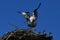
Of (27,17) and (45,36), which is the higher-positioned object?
(27,17)

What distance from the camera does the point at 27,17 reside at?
109 ft

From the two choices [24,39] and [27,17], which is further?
[27,17]

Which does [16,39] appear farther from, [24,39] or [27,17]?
[27,17]

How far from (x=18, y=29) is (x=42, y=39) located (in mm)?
1455

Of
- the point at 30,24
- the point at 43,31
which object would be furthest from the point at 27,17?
the point at 43,31

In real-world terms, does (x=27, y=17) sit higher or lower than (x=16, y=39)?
higher

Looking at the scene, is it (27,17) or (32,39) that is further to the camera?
(27,17)

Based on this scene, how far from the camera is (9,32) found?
3055cm

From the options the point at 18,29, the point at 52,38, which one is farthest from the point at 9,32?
the point at 52,38

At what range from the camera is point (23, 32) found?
30.5 metres

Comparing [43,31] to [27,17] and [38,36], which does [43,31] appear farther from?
[27,17]

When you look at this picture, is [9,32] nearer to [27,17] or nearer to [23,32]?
[23,32]

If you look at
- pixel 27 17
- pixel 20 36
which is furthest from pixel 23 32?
pixel 27 17

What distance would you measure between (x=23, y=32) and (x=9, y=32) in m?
0.77
